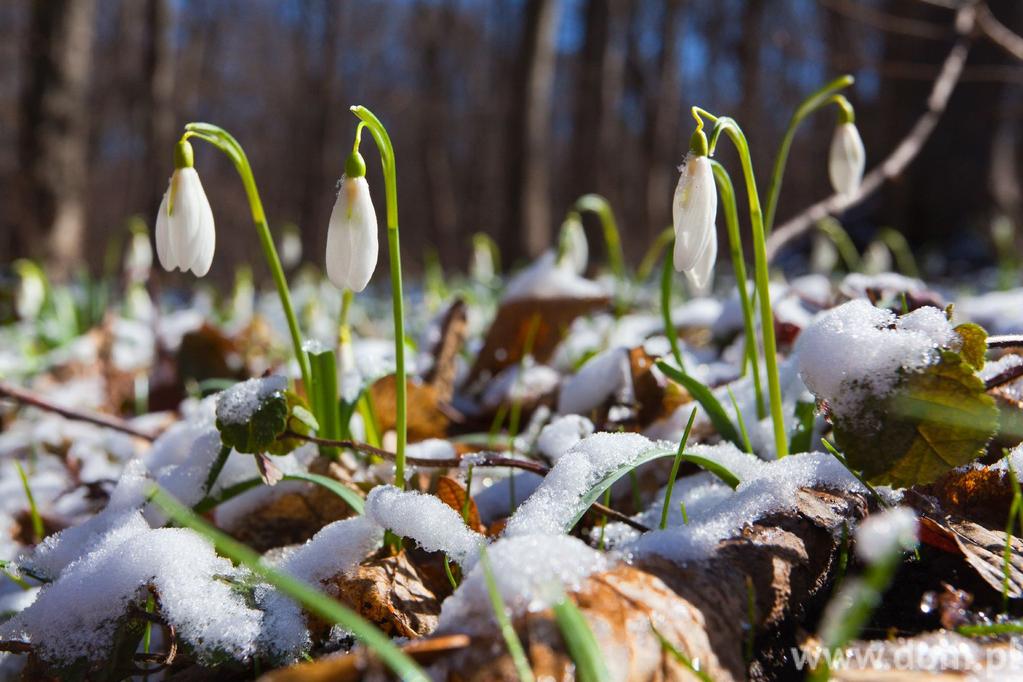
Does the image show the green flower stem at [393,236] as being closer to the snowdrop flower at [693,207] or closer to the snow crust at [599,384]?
the snowdrop flower at [693,207]

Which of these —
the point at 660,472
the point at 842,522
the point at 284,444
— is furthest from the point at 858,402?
the point at 284,444

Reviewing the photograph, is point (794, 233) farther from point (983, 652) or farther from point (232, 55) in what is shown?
point (232, 55)

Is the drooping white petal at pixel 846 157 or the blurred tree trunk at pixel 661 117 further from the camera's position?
the blurred tree trunk at pixel 661 117

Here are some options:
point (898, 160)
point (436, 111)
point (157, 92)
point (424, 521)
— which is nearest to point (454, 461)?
point (424, 521)

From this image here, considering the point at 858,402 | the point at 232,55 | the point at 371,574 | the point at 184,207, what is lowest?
the point at 371,574

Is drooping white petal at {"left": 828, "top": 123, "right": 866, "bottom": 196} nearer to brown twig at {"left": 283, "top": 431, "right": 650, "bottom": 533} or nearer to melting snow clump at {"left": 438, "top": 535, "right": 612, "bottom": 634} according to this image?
brown twig at {"left": 283, "top": 431, "right": 650, "bottom": 533}

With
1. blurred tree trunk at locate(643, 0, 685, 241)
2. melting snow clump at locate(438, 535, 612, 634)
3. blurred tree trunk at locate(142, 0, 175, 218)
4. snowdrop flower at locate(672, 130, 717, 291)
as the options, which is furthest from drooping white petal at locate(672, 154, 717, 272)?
blurred tree trunk at locate(643, 0, 685, 241)

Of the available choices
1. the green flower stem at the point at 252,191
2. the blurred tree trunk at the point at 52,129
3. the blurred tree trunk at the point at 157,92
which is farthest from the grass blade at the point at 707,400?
the blurred tree trunk at the point at 157,92
